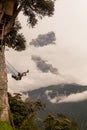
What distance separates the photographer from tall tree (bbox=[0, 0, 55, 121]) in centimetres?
3950

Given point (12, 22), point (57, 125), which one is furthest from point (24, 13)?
point (57, 125)

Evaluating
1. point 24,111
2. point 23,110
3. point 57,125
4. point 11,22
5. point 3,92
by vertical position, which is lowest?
point 57,125

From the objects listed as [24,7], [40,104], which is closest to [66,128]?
[40,104]

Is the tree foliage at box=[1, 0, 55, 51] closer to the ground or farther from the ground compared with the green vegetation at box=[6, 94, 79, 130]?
farther from the ground

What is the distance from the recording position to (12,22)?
43.6m

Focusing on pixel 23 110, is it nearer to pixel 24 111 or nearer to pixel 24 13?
pixel 24 111

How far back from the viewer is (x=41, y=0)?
44.5 m

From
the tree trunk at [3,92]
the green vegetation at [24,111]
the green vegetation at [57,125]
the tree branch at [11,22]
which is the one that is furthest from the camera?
the green vegetation at [57,125]

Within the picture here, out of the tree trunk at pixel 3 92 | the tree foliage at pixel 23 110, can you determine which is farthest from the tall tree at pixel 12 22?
the tree foliage at pixel 23 110

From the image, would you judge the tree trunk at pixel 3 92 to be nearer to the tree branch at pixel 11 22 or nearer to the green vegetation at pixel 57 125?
the tree branch at pixel 11 22

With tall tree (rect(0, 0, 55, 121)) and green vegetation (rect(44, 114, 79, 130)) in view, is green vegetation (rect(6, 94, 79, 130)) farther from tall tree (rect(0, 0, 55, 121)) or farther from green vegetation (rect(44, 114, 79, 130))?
green vegetation (rect(44, 114, 79, 130))

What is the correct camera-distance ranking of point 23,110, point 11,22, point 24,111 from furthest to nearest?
1. point 24,111
2. point 23,110
3. point 11,22

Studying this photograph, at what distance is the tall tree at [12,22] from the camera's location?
130ft

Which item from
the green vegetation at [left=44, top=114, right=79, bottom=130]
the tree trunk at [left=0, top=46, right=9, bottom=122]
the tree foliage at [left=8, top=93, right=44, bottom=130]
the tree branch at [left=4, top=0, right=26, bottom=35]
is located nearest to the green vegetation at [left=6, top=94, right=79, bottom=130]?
the tree foliage at [left=8, top=93, right=44, bottom=130]
